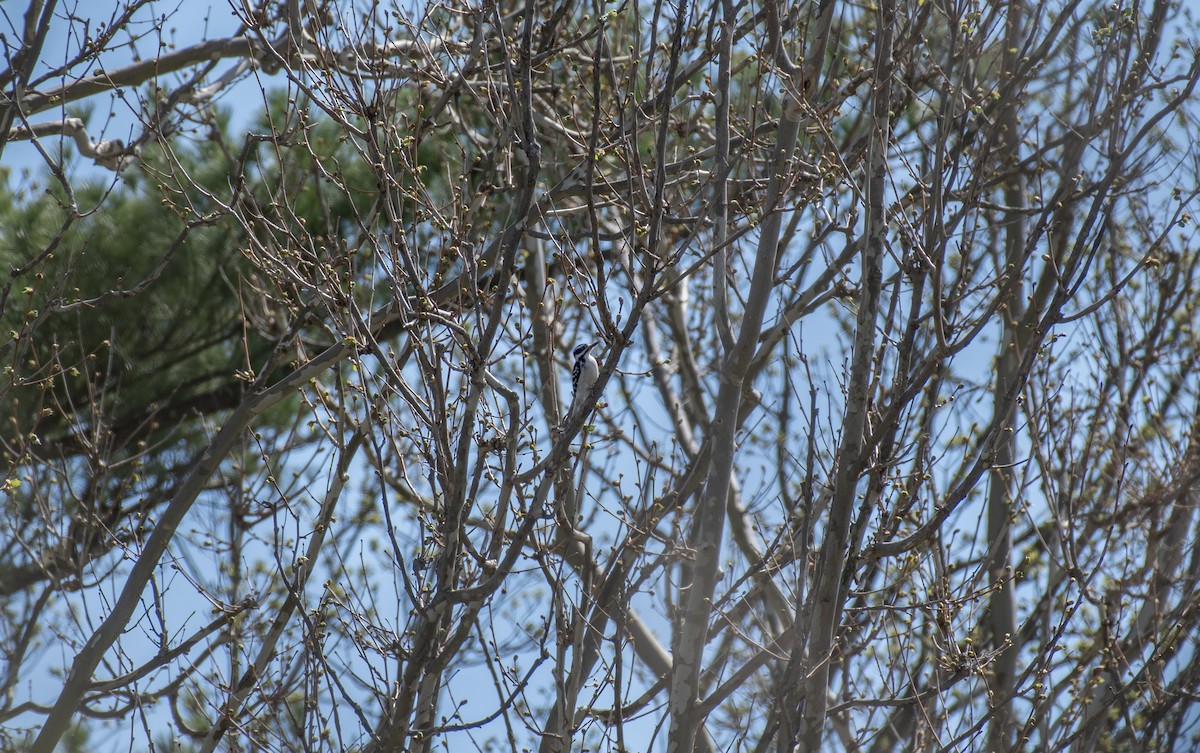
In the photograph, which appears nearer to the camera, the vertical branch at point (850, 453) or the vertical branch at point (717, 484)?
the vertical branch at point (850, 453)

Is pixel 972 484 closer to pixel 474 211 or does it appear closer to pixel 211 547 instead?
pixel 474 211

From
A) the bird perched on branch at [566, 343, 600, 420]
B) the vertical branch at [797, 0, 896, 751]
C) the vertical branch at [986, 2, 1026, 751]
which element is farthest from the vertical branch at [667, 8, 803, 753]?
the vertical branch at [986, 2, 1026, 751]

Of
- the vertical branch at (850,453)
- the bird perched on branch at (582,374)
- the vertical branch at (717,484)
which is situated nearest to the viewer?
the vertical branch at (850,453)

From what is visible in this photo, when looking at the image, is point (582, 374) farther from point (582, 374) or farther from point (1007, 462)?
point (1007, 462)

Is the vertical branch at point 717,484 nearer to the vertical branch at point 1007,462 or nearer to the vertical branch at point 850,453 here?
the vertical branch at point 850,453

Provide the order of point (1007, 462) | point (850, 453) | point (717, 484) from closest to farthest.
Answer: point (850, 453) < point (717, 484) < point (1007, 462)

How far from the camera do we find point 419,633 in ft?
11.2

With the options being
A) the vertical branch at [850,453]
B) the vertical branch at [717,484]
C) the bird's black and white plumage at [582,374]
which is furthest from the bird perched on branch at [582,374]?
the vertical branch at [850,453]

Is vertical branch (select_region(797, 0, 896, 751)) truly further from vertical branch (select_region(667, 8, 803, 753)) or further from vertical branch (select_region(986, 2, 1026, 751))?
vertical branch (select_region(986, 2, 1026, 751))

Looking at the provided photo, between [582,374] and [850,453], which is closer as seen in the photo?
[850,453]

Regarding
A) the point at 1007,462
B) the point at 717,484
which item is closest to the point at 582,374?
the point at 717,484

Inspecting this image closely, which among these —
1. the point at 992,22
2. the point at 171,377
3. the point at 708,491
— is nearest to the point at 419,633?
the point at 708,491

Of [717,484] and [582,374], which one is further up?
[582,374]

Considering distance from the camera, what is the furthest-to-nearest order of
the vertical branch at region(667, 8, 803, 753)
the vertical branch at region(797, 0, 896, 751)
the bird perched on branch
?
the bird perched on branch
the vertical branch at region(667, 8, 803, 753)
the vertical branch at region(797, 0, 896, 751)
